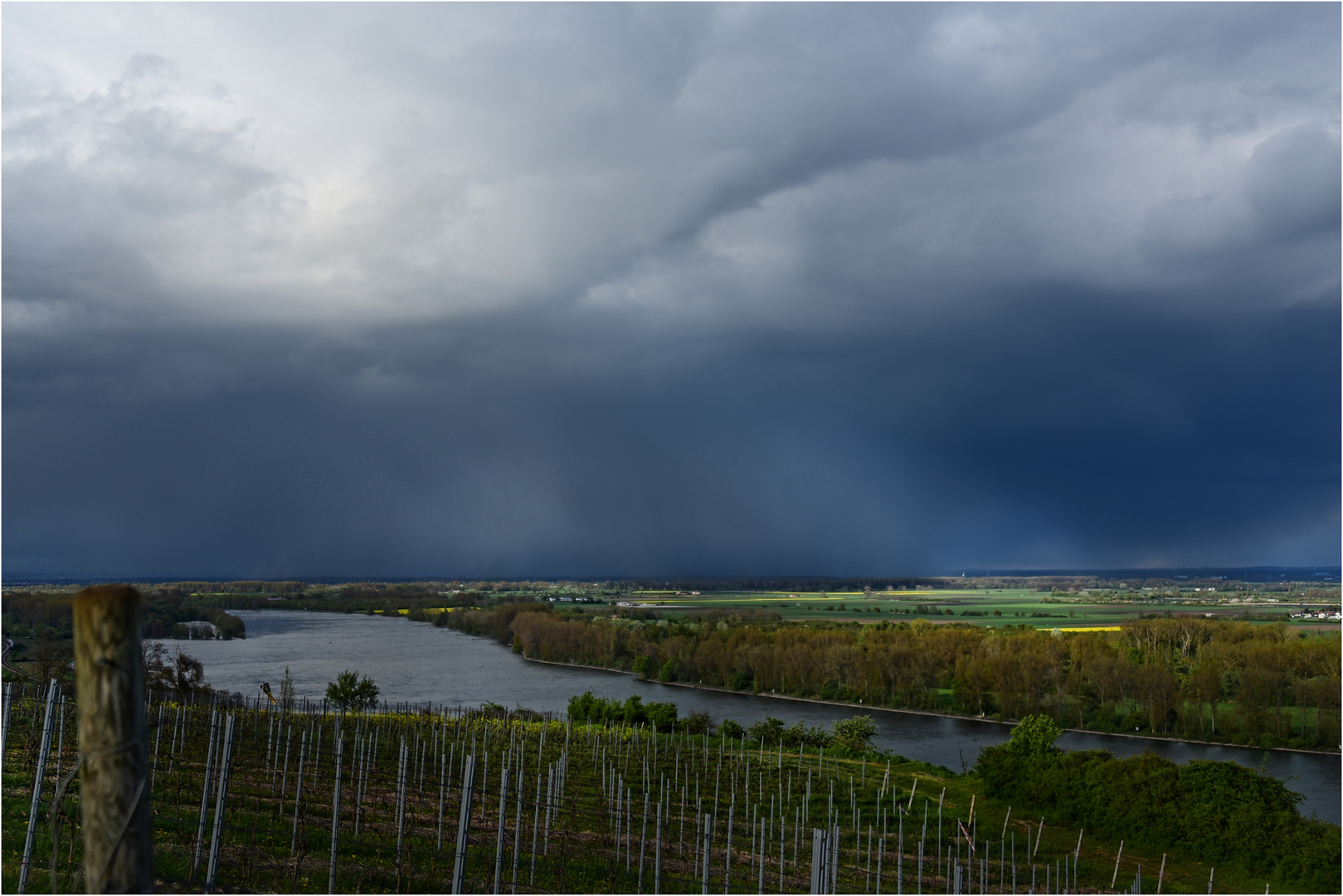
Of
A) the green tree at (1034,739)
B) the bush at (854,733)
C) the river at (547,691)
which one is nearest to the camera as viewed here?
the green tree at (1034,739)

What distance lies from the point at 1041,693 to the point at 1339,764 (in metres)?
22.9

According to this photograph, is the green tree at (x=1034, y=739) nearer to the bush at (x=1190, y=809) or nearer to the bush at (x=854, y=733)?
the bush at (x=1190, y=809)

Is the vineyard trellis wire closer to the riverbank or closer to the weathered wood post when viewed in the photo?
the weathered wood post

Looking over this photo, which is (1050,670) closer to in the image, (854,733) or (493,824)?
(854,733)

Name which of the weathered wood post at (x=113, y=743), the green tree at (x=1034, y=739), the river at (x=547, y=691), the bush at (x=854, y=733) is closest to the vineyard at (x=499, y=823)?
the green tree at (x=1034, y=739)

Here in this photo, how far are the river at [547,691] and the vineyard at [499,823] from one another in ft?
57.0

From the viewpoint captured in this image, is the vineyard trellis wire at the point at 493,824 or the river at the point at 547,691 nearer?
the vineyard trellis wire at the point at 493,824

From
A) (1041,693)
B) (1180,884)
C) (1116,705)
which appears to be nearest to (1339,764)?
(1116,705)

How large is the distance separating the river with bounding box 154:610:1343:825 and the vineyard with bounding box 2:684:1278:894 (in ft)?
57.0

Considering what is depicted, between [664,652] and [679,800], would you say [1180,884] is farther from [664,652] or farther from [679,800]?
[664,652]

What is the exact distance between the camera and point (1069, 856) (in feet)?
98.5

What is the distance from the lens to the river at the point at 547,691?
63.1 meters

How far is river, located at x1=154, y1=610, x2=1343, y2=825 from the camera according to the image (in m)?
63.1

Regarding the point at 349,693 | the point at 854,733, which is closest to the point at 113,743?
the point at 349,693
